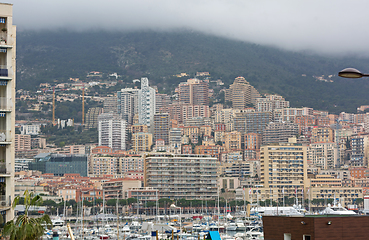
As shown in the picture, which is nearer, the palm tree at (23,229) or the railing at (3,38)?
the palm tree at (23,229)

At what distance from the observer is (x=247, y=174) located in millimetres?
169500

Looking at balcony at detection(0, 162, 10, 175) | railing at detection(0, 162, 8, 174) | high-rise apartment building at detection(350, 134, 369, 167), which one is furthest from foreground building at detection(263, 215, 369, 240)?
high-rise apartment building at detection(350, 134, 369, 167)

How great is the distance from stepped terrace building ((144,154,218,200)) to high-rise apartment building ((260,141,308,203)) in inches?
533

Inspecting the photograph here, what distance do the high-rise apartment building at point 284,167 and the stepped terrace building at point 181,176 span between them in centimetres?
1355

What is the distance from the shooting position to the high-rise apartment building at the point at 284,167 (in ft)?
476

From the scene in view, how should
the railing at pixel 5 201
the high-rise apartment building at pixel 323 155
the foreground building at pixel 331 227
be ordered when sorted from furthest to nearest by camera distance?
the high-rise apartment building at pixel 323 155
the railing at pixel 5 201
the foreground building at pixel 331 227

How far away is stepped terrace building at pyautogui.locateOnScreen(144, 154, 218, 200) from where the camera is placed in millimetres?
137250

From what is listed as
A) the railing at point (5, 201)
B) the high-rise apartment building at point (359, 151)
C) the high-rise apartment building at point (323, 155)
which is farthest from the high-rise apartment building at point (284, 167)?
the railing at point (5, 201)

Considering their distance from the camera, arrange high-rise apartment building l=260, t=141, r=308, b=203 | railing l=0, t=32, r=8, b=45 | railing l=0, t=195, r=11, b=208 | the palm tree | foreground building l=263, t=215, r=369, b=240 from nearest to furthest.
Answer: foreground building l=263, t=215, r=369, b=240 → the palm tree → railing l=0, t=195, r=11, b=208 → railing l=0, t=32, r=8, b=45 → high-rise apartment building l=260, t=141, r=308, b=203

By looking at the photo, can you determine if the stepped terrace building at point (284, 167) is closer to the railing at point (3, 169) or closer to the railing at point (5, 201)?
the railing at point (5, 201)

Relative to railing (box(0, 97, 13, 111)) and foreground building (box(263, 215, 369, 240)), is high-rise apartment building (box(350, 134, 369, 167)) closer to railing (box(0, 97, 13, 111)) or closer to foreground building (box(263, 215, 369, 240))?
foreground building (box(263, 215, 369, 240))

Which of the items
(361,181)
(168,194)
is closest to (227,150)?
(361,181)

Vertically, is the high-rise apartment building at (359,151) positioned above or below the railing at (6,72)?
below

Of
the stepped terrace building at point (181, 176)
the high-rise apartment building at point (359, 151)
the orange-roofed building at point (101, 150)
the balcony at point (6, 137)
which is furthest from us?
the orange-roofed building at point (101, 150)
